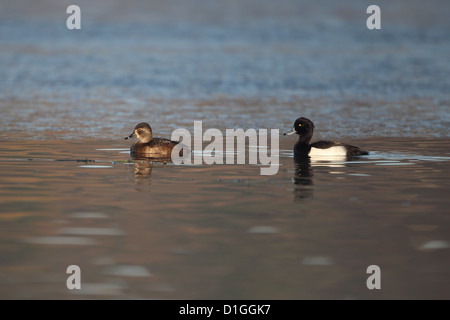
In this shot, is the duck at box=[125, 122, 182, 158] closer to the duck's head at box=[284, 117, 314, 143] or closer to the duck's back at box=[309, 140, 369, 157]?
the duck's head at box=[284, 117, 314, 143]

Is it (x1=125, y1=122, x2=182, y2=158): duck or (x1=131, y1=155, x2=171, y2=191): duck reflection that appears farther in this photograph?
(x1=125, y1=122, x2=182, y2=158): duck

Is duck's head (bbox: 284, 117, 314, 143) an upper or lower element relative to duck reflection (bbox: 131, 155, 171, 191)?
upper

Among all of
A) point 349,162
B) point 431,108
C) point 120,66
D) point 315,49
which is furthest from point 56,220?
point 315,49

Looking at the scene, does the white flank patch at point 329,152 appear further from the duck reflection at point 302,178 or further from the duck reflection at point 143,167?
the duck reflection at point 143,167

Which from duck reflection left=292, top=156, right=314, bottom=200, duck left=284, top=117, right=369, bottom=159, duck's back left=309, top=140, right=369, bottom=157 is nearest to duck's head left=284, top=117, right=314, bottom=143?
duck left=284, top=117, right=369, bottom=159

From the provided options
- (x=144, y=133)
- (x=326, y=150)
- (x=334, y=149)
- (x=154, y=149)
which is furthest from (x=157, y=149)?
(x=334, y=149)

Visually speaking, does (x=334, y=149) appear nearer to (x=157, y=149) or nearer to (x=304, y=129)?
(x=304, y=129)

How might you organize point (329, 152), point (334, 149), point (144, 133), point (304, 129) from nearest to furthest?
point (334, 149), point (329, 152), point (144, 133), point (304, 129)

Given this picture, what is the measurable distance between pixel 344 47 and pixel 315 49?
7.29 ft

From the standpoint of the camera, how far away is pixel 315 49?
51000 mm

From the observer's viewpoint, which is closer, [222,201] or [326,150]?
[222,201]

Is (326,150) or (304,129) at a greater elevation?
(304,129)

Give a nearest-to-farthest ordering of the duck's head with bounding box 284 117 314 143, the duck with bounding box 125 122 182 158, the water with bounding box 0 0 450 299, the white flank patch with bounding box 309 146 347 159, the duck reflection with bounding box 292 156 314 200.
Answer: the water with bounding box 0 0 450 299
the duck reflection with bounding box 292 156 314 200
the white flank patch with bounding box 309 146 347 159
the duck with bounding box 125 122 182 158
the duck's head with bounding box 284 117 314 143

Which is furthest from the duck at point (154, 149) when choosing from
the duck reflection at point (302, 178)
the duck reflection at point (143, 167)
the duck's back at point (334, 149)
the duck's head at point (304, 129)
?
the duck's back at point (334, 149)
